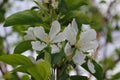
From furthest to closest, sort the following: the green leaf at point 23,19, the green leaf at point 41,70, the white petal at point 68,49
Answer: the green leaf at point 23,19
the white petal at point 68,49
the green leaf at point 41,70

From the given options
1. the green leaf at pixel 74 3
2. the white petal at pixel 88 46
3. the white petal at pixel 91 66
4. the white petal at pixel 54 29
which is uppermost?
the green leaf at pixel 74 3

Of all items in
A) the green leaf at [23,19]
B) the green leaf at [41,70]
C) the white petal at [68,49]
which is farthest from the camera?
the green leaf at [23,19]

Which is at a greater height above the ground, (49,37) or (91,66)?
(49,37)

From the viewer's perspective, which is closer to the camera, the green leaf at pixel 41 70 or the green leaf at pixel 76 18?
the green leaf at pixel 41 70

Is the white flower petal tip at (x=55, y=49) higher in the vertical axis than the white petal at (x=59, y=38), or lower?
lower

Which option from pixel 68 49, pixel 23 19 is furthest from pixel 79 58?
pixel 23 19

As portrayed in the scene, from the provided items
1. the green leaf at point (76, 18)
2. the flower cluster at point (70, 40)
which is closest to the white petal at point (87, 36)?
the flower cluster at point (70, 40)

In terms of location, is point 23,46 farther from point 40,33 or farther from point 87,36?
point 87,36

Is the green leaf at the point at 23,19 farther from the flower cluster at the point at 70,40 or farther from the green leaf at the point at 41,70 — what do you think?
the green leaf at the point at 41,70
